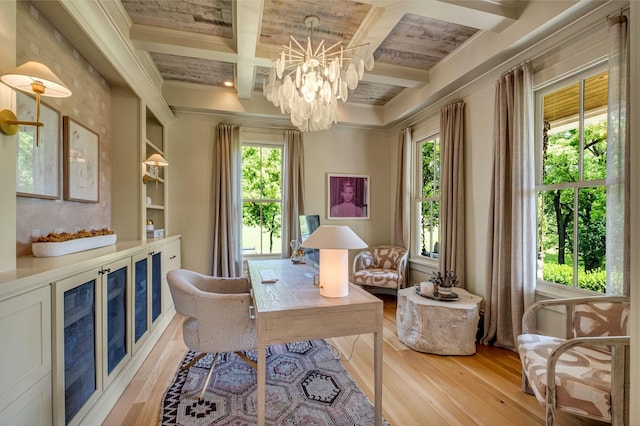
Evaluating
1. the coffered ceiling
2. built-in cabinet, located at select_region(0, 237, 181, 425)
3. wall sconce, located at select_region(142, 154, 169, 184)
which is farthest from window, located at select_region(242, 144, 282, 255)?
built-in cabinet, located at select_region(0, 237, 181, 425)

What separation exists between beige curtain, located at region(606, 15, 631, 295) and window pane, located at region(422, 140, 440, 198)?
2.06 m

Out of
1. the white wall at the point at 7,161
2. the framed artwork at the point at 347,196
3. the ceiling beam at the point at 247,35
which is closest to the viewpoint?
the white wall at the point at 7,161

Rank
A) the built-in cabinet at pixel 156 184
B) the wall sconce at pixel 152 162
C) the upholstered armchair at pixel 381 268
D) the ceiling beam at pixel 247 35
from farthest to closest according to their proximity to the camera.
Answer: the upholstered armchair at pixel 381 268, the built-in cabinet at pixel 156 184, the wall sconce at pixel 152 162, the ceiling beam at pixel 247 35

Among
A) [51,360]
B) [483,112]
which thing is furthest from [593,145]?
[51,360]

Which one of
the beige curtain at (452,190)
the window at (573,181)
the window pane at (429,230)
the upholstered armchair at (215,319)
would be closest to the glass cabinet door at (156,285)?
the upholstered armchair at (215,319)

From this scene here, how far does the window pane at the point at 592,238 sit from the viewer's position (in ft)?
7.38

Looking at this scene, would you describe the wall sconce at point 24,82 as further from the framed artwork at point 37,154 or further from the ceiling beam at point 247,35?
the ceiling beam at point 247,35

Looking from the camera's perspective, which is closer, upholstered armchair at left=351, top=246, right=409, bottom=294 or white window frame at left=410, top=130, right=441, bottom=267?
upholstered armchair at left=351, top=246, right=409, bottom=294

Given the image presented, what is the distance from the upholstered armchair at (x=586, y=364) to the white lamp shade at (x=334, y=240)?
116 centimetres

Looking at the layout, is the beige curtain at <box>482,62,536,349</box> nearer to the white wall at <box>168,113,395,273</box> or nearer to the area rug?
the area rug

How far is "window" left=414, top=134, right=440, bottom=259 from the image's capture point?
402 cm

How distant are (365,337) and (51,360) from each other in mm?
2478

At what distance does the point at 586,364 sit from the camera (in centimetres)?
167

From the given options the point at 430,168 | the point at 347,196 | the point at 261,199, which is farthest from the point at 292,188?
the point at 430,168
